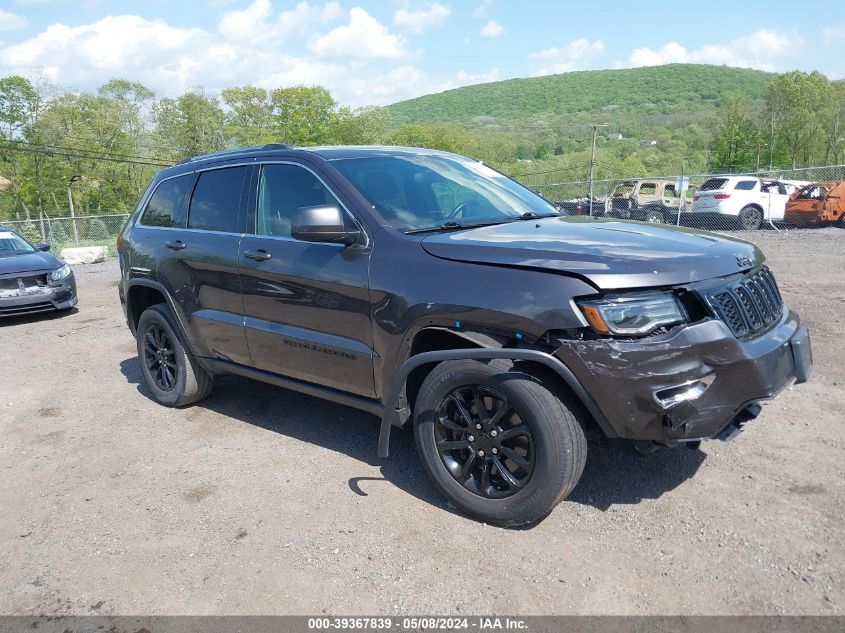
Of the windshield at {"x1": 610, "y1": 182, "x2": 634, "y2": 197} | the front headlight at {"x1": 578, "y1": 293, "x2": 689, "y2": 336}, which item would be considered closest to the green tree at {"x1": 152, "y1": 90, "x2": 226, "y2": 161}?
the windshield at {"x1": 610, "y1": 182, "x2": 634, "y2": 197}

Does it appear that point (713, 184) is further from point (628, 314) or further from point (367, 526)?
point (367, 526)

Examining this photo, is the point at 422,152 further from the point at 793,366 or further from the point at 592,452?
the point at 793,366

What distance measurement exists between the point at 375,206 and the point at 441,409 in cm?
122

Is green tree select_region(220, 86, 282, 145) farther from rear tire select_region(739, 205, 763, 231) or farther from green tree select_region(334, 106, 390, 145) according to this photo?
rear tire select_region(739, 205, 763, 231)

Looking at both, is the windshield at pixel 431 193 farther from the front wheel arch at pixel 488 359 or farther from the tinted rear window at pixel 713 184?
the tinted rear window at pixel 713 184

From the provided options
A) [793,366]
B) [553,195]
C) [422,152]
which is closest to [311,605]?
[793,366]

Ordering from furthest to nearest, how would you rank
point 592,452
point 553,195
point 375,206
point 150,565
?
1. point 553,195
2. point 592,452
3. point 375,206
4. point 150,565

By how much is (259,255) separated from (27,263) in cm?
769

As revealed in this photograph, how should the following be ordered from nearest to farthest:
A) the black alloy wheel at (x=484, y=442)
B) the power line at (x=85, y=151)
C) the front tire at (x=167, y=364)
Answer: the black alloy wheel at (x=484, y=442) → the front tire at (x=167, y=364) → the power line at (x=85, y=151)

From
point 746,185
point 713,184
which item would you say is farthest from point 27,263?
point 746,185

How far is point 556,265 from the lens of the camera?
9.45 ft

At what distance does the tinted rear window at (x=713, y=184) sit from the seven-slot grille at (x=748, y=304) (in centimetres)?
1745

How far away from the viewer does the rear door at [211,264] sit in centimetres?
441

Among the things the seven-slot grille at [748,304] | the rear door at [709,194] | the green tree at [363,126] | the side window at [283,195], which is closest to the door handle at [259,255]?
the side window at [283,195]
